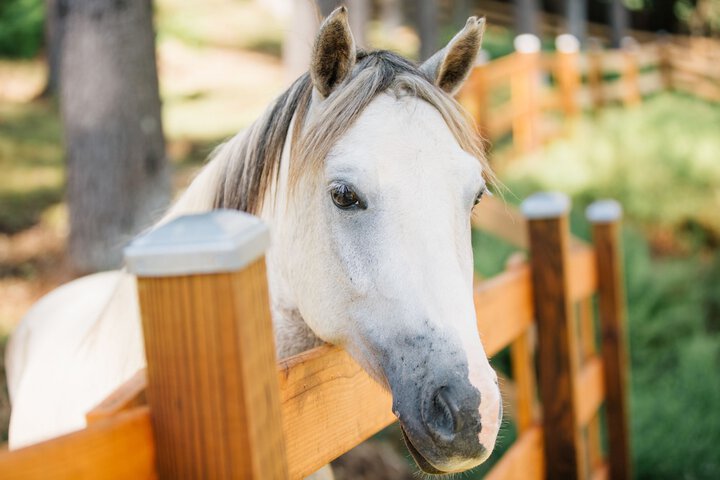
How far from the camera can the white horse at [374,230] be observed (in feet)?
4.24

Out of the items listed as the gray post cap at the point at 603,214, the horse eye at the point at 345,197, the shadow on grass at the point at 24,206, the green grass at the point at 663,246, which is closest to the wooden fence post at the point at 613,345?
the gray post cap at the point at 603,214

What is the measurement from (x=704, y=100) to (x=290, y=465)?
46.4 ft

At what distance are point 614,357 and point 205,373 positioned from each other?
3.34 metres

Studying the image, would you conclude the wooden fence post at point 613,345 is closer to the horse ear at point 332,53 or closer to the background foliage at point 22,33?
the horse ear at point 332,53

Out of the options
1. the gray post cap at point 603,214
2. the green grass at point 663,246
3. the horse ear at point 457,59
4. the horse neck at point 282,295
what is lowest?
the green grass at point 663,246

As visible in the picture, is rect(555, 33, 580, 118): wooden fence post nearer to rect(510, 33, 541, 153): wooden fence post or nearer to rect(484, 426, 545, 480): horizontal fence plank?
rect(510, 33, 541, 153): wooden fence post

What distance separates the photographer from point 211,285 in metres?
0.86

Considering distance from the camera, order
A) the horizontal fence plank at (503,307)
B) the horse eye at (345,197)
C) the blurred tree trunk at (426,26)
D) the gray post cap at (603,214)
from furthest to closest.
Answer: the blurred tree trunk at (426,26) → the gray post cap at (603,214) → the horizontal fence plank at (503,307) → the horse eye at (345,197)

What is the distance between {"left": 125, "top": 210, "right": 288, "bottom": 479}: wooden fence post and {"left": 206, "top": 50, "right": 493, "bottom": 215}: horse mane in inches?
27.5

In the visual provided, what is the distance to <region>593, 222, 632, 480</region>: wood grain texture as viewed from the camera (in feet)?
12.2

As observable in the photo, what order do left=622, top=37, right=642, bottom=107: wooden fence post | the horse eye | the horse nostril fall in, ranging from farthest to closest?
left=622, top=37, right=642, bottom=107: wooden fence post, the horse eye, the horse nostril

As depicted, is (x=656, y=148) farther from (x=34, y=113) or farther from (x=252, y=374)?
(x=34, y=113)

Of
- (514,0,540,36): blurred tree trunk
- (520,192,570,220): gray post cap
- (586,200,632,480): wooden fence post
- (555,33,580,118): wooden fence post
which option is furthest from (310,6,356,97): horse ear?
(514,0,540,36): blurred tree trunk

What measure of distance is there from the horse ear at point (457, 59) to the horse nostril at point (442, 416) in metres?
0.94
